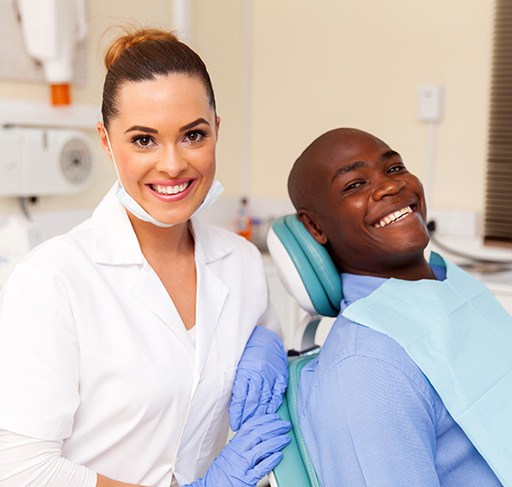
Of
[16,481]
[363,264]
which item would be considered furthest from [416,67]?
[16,481]

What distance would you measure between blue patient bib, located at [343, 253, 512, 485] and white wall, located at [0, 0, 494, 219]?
136cm

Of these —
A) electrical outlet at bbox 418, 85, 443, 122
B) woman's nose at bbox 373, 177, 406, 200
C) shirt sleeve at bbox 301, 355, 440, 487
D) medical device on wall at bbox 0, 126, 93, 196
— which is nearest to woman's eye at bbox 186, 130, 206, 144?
woman's nose at bbox 373, 177, 406, 200

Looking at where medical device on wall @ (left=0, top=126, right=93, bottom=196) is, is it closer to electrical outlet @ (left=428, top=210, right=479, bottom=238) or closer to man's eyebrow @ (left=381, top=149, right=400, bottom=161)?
man's eyebrow @ (left=381, top=149, right=400, bottom=161)

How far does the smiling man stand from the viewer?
3.19 feet

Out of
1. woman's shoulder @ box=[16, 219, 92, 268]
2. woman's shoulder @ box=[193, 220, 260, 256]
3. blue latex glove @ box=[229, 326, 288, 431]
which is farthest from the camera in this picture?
woman's shoulder @ box=[193, 220, 260, 256]

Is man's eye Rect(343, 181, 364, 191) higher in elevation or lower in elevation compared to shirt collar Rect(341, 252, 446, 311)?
higher

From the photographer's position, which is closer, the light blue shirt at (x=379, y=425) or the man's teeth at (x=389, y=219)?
the light blue shirt at (x=379, y=425)

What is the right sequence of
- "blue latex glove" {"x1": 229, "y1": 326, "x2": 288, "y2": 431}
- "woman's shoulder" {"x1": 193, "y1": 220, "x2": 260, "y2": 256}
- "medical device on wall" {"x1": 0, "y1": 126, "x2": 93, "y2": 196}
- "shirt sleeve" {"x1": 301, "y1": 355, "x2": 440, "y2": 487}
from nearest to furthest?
1. "shirt sleeve" {"x1": 301, "y1": 355, "x2": 440, "y2": 487}
2. "blue latex glove" {"x1": 229, "y1": 326, "x2": 288, "y2": 431}
3. "woman's shoulder" {"x1": 193, "y1": 220, "x2": 260, "y2": 256}
4. "medical device on wall" {"x1": 0, "y1": 126, "x2": 93, "y2": 196}

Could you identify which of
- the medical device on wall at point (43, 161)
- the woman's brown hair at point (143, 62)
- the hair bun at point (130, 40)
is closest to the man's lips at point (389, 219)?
the woman's brown hair at point (143, 62)

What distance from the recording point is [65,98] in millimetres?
2086

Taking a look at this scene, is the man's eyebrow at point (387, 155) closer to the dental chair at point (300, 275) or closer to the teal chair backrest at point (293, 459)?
the dental chair at point (300, 275)

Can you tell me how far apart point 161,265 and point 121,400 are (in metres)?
0.28

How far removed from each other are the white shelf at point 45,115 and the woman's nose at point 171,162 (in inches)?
41.0

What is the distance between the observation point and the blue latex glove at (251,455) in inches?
42.6
